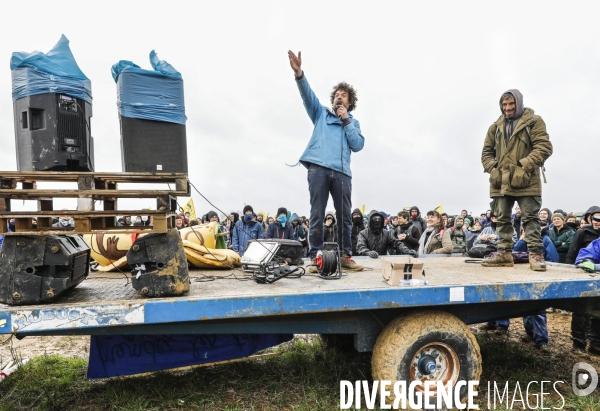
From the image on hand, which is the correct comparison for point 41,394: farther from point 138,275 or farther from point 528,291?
point 528,291

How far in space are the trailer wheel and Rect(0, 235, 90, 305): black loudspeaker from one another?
87.5 inches

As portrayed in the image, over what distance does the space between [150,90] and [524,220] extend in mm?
3847

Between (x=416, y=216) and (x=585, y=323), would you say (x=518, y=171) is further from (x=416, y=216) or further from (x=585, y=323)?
(x=416, y=216)

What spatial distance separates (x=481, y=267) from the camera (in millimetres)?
4004

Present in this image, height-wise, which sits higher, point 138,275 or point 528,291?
point 138,275

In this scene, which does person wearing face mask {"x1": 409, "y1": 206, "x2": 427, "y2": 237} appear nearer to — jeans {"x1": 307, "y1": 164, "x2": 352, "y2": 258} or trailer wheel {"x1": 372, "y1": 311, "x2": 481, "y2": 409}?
jeans {"x1": 307, "y1": 164, "x2": 352, "y2": 258}

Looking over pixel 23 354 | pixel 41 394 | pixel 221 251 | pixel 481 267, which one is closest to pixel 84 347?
pixel 23 354

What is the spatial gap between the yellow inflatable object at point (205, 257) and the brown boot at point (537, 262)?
3.03 meters

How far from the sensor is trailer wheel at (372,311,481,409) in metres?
2.81

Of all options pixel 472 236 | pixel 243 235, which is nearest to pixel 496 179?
pixel 472 236

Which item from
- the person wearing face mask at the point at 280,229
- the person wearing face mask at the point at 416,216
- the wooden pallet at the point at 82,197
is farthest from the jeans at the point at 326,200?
the person wearing face mask at the point at 280,229

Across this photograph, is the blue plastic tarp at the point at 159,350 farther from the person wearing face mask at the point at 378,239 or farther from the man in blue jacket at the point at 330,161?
the person wearing face mask at the point at 378,239

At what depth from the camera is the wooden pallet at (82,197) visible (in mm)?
2381

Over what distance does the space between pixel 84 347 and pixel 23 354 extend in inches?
24.8
